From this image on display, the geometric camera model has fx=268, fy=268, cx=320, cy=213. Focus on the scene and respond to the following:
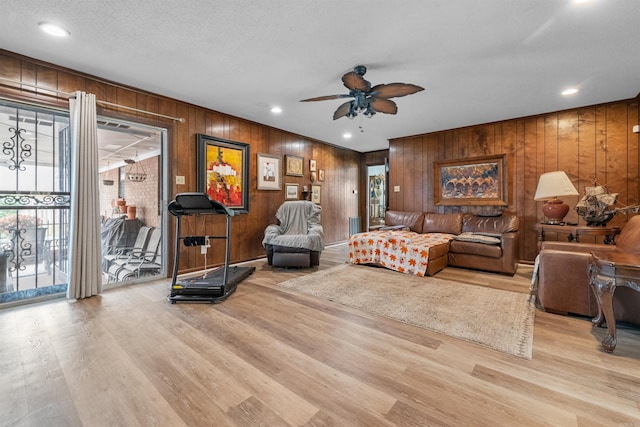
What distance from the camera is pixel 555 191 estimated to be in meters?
3.48

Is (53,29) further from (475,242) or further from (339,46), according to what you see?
(475,242)

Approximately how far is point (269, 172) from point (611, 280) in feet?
15.1

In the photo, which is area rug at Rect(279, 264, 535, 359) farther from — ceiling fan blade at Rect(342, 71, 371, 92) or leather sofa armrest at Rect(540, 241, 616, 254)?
ceiling fan blade at Rect(342, 71, 371, 92)

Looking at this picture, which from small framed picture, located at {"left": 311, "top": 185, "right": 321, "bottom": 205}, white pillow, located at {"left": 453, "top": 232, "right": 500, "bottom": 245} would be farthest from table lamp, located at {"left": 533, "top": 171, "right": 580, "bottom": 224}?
small framed picture, located at {"left": 311, "top": 185, "right": 321, "bottom": 205}

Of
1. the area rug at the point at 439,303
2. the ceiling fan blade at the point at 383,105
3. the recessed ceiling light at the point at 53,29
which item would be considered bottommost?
the area rug at the point at 439,303

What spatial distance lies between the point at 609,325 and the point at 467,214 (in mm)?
3191

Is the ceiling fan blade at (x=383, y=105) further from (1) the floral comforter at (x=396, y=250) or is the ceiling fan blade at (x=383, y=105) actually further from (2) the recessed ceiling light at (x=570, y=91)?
(2) the recessed ceiling light at (x=570, y=91)

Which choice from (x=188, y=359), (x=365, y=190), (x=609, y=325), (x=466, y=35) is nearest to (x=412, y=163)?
(x=365, y=190)

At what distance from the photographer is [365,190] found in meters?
7.73

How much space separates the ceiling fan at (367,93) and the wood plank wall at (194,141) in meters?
2.13

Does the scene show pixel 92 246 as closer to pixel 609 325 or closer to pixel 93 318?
pixel 93 318

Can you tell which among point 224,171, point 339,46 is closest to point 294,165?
point 224,171

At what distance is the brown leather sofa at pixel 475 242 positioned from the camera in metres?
3.83

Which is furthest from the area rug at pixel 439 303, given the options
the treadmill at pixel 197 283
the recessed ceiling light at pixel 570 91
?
the recessed ceiling light at pixel 570 91
